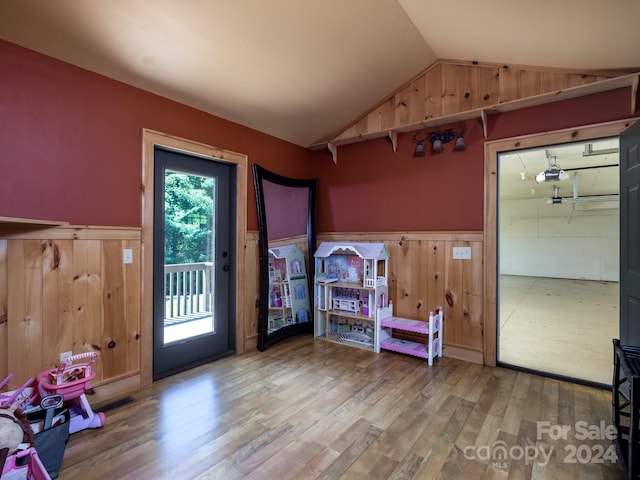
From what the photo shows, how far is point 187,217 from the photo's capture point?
3156 mm

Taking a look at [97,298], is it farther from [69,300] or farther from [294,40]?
[294,40]

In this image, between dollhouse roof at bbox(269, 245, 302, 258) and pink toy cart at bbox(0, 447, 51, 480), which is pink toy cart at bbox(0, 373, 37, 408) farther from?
dollhouse roof at bbox(269, 245, 302, 258)

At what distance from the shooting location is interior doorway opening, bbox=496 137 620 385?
3.40m

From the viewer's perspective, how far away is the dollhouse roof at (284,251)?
384 cm

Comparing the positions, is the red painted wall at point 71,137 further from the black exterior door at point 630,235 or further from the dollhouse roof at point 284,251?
the black exterior door at point 630,235

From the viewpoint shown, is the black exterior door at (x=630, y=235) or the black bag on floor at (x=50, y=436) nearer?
the black bag on floor at (x=50, y=436)

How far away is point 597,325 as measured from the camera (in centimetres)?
465

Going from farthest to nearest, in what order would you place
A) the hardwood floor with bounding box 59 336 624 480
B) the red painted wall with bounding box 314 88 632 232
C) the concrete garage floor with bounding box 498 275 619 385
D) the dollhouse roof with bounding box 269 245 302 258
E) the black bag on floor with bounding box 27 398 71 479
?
1. the dollhouse roof with bounding box 269 245 302 258
2. the concrete garage floor with bounding box 498 275 619 385
3. the red painted wall with bounding box 314 88 632 232
4. the hardwood floor with bounding box 59 336 624 480
5. the black bag on floor with bounding box 27 398 71 479

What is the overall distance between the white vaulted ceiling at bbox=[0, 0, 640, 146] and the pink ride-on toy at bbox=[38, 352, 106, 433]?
7.09ft

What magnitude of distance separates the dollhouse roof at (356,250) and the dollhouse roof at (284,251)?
28 cm

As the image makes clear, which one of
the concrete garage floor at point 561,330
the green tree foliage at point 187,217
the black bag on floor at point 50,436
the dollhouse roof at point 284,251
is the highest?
the green tree foliage at point 187,217

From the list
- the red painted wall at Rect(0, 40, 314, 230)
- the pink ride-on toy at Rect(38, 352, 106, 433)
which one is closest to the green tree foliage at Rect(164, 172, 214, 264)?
the red painted wall at Rect(0, 40, 314, 230)

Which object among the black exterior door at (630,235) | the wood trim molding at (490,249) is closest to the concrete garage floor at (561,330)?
the wood trim molding at (490,249)

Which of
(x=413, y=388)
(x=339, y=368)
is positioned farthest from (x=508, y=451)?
(x=339, y=368)
